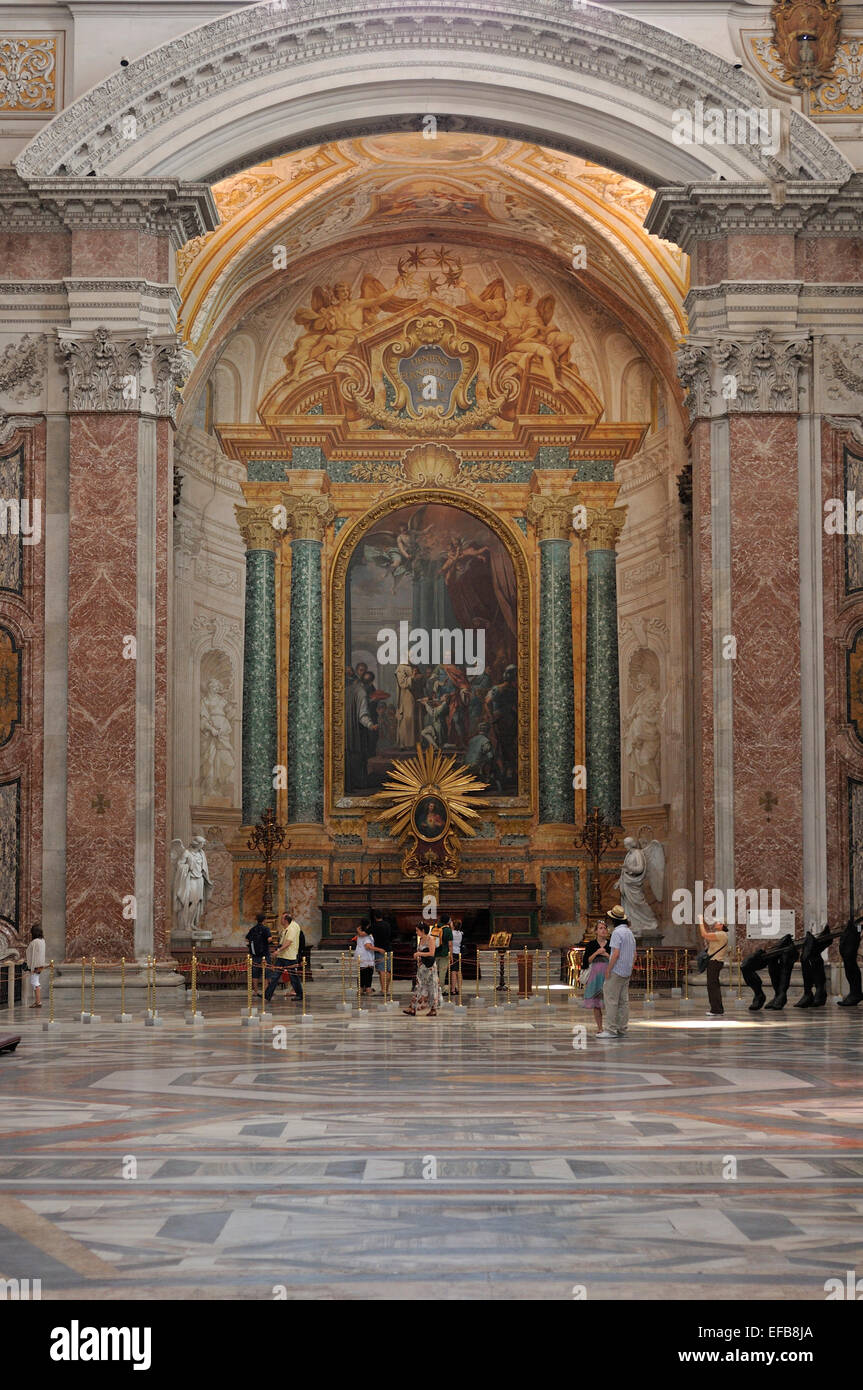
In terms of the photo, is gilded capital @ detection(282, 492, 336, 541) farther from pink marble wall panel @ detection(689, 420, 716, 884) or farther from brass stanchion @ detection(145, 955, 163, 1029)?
brass stanchion @ detection(145, 955, 163, 1029)

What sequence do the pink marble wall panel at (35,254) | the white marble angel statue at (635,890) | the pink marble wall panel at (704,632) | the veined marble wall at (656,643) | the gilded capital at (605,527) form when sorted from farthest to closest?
the gilded capital at (605,527)
the veined marble wall at (656,643)
the white marble angel statue at (635,890)
the pink marble wall panel at (35,254)
the pink marble wall panel at (704,632)

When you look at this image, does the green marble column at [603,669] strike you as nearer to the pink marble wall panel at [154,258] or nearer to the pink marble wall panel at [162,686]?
the pink marble wall panel at [162,686]

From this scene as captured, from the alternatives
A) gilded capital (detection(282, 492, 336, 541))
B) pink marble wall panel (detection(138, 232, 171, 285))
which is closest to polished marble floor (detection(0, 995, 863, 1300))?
pink marble wall panel (detection(138, 232, 171, 285))

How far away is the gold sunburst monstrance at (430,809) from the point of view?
26.2 m

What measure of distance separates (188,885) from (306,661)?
4494 mm

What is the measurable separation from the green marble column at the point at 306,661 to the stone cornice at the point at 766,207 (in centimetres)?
925

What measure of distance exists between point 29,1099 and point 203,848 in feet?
51.9

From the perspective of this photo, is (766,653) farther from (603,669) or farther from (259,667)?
(259,667)

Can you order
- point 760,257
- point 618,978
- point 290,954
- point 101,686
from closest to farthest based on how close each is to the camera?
point 618,978, point 290,954, point 101,686, point 760,257

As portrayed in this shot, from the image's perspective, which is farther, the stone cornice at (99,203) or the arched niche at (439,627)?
the arched niche at (439,627)

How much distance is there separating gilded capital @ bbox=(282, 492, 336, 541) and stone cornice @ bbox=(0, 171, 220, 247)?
8046mm

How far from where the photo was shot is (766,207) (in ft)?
63.1

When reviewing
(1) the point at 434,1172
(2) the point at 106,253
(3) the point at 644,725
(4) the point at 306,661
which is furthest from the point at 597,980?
(4) the point at 306,661

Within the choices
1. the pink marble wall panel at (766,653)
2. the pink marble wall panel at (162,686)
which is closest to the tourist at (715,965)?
the pink marble wall panel at (766,653)
